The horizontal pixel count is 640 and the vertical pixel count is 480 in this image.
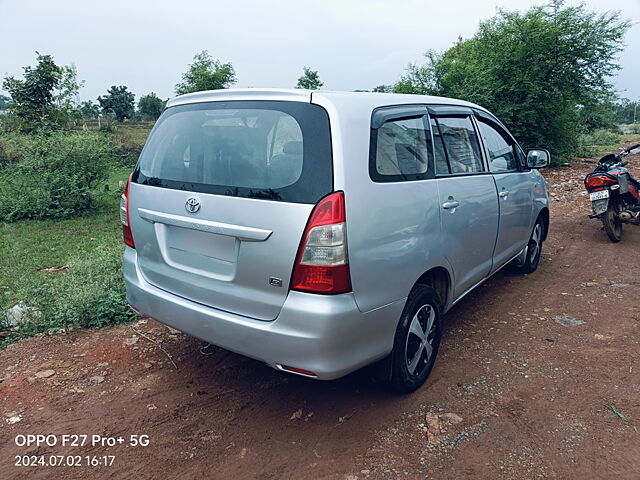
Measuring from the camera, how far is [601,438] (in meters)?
2.63

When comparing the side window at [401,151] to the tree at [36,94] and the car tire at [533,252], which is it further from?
the tree at [36,94]

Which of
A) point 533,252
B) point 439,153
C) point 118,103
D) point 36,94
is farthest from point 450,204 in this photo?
point 118,103

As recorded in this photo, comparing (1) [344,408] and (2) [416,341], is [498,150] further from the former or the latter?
(1) [344,408]

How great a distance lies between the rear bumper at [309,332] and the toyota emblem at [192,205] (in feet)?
1.75

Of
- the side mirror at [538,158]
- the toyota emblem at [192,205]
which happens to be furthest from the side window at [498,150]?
the toyota emblem at [192,205]

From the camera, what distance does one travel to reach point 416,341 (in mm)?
3016

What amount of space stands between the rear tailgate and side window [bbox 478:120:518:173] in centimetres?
218

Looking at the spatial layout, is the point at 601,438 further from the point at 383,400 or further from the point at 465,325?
the point at 465,325

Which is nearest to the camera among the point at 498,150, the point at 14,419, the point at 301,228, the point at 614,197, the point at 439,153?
the point at 301,228

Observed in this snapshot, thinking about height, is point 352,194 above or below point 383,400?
above

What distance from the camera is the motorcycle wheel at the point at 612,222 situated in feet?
21.2

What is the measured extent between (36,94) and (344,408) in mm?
15226

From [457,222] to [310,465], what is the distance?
5.94 feet

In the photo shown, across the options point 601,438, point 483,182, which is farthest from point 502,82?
point 601,438
